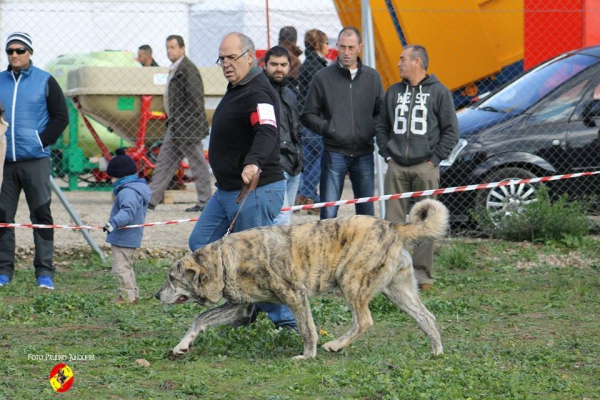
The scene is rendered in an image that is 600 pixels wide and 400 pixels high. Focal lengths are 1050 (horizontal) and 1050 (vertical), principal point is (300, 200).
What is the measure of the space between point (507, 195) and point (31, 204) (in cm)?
510

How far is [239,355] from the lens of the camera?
6.48m

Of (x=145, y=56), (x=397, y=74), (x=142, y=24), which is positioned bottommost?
(x=397, y=74)

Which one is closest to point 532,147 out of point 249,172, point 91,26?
point 249,172

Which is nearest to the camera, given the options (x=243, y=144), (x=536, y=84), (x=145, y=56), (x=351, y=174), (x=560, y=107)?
(x=243, y=144)

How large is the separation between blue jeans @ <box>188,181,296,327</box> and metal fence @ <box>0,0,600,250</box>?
12.7 feet

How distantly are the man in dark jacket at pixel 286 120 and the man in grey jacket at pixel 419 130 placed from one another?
0.82m

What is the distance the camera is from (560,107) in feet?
38.1

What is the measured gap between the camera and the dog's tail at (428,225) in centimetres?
655

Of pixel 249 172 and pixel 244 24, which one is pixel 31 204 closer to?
pixel 249 172

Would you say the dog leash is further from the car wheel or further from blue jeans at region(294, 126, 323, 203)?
blue jeans at region(294, 126, 323, 203)

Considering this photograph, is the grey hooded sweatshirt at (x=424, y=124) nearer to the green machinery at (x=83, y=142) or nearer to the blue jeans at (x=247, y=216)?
the blue jeans at (x=247, y=216)

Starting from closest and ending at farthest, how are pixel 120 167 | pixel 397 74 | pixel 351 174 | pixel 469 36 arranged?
pixel 120 167 < pixel 351 174 < pixel 469 36 < pixel 397 74

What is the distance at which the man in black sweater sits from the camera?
21.5ft

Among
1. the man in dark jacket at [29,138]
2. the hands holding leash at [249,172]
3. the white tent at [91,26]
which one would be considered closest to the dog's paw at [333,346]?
the hands holding leash at [249,172]
